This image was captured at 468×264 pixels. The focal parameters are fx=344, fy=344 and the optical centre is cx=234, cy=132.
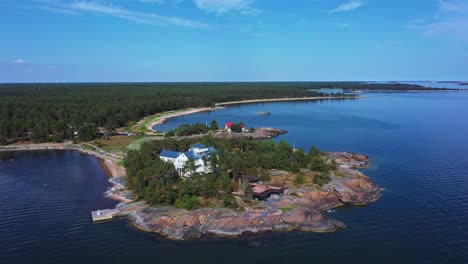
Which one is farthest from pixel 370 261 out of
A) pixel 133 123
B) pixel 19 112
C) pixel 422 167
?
pixel 19 112

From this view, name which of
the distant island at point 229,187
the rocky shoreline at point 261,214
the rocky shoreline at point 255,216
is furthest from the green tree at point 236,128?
the rocky shoreline at point 255,216

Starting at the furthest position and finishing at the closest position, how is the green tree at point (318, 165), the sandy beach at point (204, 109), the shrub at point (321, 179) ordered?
the sandy beach at point (204, 109) → the green tree at point (318, 165) → the shrub at point (321, 179)

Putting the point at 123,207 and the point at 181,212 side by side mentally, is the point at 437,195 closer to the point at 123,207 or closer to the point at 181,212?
the point at 181,212

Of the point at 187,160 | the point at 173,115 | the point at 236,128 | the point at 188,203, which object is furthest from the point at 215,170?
the point at 173,115

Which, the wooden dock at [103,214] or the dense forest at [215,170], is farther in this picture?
the dense forest at [215,170]

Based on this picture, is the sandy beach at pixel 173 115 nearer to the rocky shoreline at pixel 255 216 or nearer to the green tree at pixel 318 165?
the green tree at pixel 318 165
